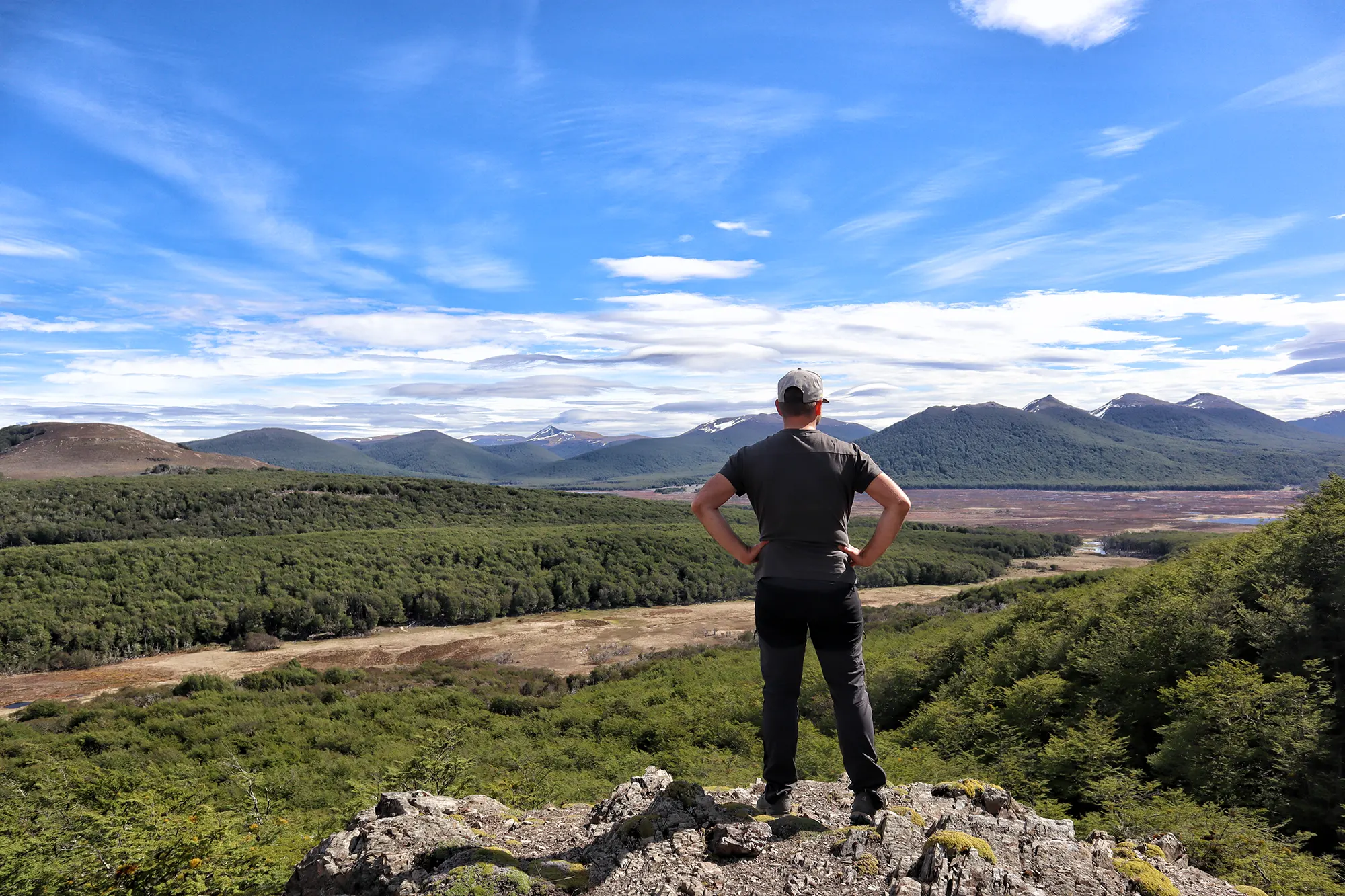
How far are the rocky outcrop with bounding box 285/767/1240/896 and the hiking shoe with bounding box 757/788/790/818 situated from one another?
10 centimetres

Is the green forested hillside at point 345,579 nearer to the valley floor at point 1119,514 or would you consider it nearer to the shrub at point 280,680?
the shrub at point 280,680

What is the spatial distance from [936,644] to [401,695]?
74.0 feet

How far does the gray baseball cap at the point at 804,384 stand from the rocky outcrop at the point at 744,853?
3048mm

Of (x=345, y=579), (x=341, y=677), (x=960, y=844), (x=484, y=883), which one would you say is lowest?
(x=341, y=677)

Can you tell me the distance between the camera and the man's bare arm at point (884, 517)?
4414 millimetres

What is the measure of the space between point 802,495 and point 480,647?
53753 millimetres

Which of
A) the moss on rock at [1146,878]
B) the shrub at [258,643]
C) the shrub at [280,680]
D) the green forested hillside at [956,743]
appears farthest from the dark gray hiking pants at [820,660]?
the shrub at [258,643]

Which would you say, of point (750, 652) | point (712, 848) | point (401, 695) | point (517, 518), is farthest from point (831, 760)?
point (517, 518)

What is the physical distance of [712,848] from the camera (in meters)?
4.40

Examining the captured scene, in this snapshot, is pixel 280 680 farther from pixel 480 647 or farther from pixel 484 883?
pixel 484 883

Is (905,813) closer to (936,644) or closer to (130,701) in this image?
(936,644)

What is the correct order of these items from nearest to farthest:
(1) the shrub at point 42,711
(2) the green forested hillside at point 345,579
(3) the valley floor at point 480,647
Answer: (1) the shrub at point 42,711
(3) the valley floor at point 480,647
(2) the green forested hillside at point 345,579

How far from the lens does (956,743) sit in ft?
37.8

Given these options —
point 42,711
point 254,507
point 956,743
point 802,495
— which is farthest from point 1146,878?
point 254,507
